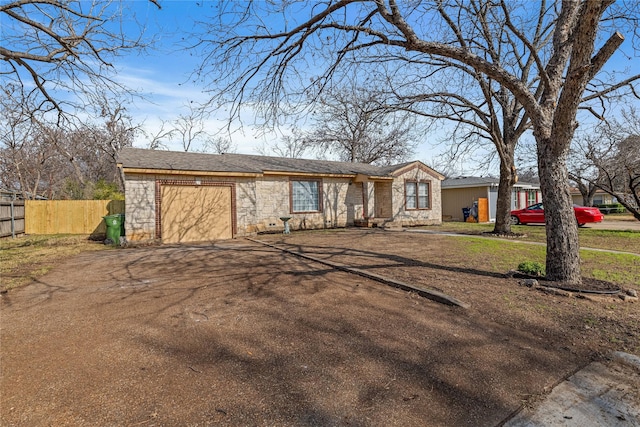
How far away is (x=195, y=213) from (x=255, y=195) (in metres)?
2.64

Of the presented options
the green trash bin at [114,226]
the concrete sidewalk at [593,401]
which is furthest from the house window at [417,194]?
the concrete sidewalk at [593,401]

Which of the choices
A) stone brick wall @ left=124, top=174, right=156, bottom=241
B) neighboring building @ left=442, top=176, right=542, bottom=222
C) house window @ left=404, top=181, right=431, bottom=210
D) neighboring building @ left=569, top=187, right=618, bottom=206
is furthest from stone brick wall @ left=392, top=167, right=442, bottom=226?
neighboring building @ left=569, top=187, right=618, bottom=206

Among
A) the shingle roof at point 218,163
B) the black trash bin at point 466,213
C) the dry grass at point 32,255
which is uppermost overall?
the shingle roof at point 218,163

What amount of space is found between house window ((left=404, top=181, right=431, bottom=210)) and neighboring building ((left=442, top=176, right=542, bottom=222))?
5.76 metres

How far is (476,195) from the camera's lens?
78.9ft

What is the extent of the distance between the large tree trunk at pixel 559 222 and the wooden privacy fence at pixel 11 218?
18.6m

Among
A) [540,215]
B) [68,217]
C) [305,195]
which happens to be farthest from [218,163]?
[540,215]

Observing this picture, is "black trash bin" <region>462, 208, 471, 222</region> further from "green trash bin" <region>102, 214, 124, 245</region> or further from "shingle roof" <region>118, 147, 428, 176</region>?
"green trash bin" <region>102, 214, 124, 245</region>

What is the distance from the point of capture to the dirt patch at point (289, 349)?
2416 mm

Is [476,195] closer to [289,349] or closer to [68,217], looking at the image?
[289,349]

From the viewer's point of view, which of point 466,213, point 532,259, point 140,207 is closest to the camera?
point 532,259

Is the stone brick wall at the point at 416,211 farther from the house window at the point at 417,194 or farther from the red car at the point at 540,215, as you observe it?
the red car at the point at 540,215

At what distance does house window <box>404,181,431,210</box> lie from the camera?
19125 millimetres

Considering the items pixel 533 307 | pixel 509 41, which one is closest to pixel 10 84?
pixel 533 307
